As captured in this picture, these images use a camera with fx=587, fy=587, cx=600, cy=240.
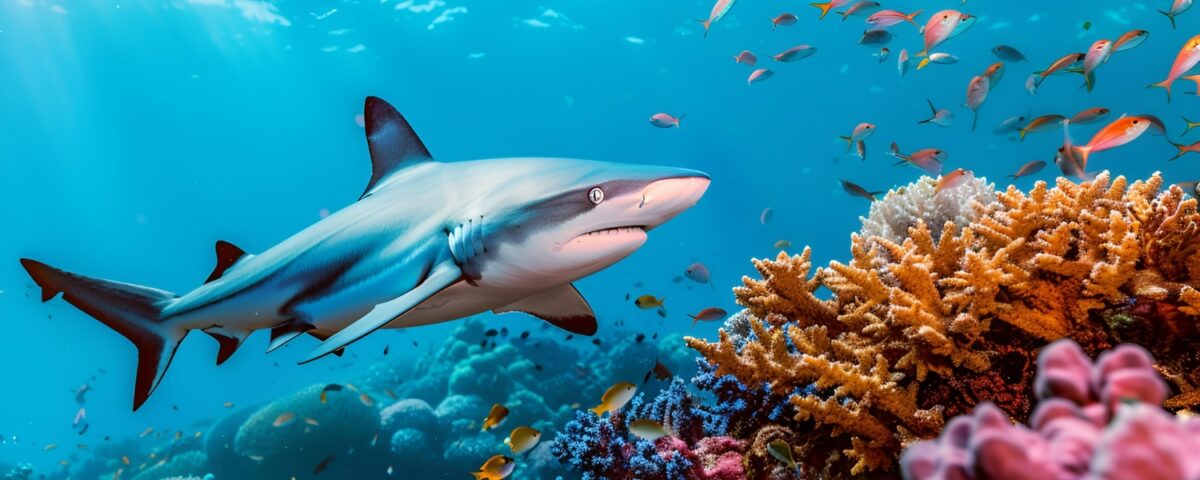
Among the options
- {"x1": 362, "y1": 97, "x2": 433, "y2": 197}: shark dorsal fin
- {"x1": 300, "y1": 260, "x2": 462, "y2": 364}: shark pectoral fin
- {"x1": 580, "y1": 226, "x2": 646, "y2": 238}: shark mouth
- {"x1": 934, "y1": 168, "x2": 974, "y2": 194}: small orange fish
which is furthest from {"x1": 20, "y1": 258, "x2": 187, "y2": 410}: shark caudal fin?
{"x1": 934, "y1": 168, "x2": 974, "y2": 194}: small orange fish

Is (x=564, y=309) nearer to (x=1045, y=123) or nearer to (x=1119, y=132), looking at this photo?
(x=1119, y=132)

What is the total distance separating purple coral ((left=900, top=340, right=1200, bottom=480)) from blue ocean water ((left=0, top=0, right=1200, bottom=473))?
21498 mm

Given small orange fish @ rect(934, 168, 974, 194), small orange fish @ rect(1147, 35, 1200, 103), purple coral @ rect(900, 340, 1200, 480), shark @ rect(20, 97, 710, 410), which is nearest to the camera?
purple coral @ rect(900, 340, 1200, 480)

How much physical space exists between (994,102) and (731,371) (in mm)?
53026

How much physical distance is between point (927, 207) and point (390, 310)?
169 inches

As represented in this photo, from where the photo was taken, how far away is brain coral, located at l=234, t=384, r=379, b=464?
1360 centimetres

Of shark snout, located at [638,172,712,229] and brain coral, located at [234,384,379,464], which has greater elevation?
shark snout, located at [638,172,712,229]

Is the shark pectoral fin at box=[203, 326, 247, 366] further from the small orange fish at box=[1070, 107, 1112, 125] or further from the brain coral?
the brain coral

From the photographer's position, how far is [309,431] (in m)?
13.8

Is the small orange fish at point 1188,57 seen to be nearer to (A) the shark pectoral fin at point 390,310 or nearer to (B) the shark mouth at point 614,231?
(B) the shark mouth at point 614,231

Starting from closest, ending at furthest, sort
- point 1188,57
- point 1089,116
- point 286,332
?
point 286,332
point 1188,57
point 1089,116

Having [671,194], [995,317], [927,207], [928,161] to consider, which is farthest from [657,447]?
[928,161]

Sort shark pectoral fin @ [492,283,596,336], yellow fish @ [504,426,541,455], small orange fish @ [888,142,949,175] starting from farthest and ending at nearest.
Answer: small orange fish @ [888,142,949,175], yellow fish @ [504,426,541,455], shark pectoral fin @ [492,283,596,336]

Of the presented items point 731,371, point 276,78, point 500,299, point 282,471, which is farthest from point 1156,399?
point 276,78
